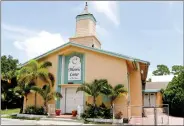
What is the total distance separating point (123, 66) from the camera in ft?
63.7

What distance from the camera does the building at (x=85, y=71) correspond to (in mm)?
19453

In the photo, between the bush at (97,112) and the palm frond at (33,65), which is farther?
the palm frond at (33,65)

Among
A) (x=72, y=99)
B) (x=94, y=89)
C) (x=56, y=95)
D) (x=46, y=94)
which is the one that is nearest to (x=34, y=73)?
(x=46, y=94)

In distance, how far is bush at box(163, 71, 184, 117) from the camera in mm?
22728

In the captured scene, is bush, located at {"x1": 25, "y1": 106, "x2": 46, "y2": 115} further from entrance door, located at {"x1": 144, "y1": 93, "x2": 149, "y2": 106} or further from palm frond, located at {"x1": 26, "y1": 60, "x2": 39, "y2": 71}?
entrance door, located at {"x1": 144, "y1": 93, "x2": 149, "y2": 106}

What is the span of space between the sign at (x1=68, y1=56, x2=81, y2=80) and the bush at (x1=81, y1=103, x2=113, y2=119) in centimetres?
362

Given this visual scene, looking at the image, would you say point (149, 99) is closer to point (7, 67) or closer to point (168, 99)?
point (168, 99)

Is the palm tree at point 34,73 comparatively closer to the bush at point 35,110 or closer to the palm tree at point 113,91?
the bush at point 35,110

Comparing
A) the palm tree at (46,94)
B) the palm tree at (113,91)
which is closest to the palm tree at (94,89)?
the palm tree at (113,91)

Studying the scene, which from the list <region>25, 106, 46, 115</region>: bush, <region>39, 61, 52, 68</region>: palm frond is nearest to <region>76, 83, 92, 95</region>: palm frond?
<region>25, 106, 46, 115</region>: bush

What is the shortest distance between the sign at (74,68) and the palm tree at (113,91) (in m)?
3.47

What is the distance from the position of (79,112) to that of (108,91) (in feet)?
9.24

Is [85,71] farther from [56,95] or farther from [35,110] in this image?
[35,110]

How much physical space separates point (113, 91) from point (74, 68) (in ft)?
15.8
